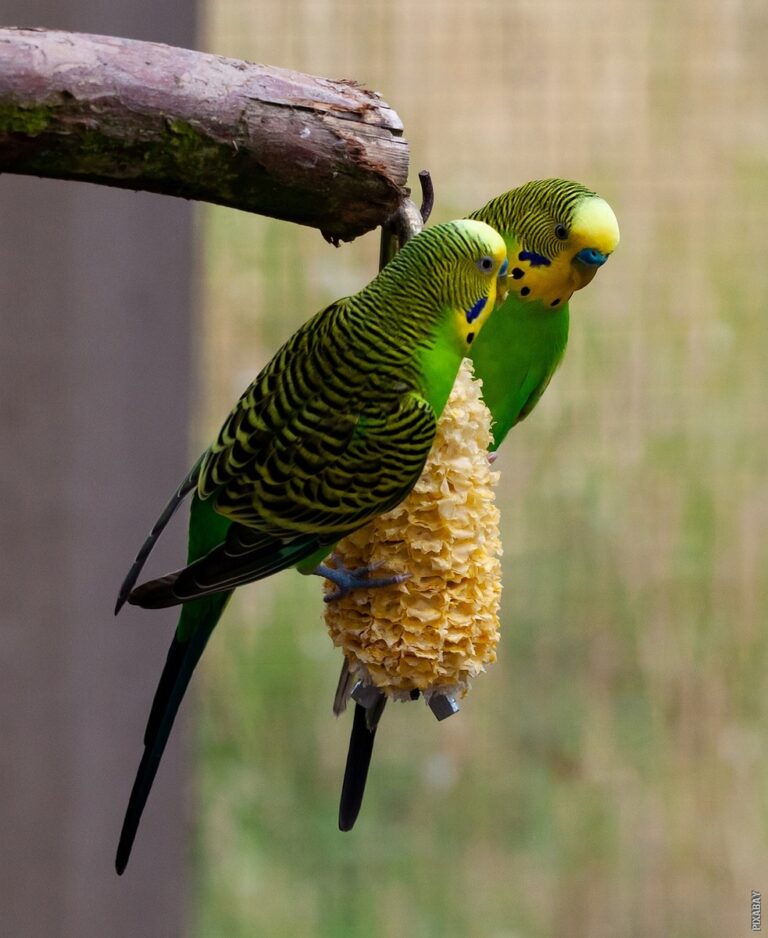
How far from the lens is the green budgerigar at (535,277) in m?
0.79

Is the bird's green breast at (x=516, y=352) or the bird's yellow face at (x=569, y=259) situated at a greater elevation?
the bird's yellow face at (x=569, y=259)

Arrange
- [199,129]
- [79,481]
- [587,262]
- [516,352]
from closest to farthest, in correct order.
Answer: [199,129] < [587,262] < [516,352] < [79,481]

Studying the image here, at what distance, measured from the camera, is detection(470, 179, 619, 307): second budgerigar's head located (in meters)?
0.78

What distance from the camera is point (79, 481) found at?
1.31 meters

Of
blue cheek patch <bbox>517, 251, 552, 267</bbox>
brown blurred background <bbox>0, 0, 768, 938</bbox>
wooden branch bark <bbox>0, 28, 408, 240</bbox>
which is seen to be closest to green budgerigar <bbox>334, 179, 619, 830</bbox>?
blue cheek patch <bbox>517, 251, 552, 267</bbox>

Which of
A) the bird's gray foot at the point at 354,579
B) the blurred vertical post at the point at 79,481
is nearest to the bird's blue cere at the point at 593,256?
the bird's gray foot at the point at 354,579

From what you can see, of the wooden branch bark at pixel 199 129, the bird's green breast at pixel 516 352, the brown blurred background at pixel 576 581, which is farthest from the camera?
the brown blurred background at pixel 576 581

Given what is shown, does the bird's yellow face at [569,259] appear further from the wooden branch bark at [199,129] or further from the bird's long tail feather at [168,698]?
the bird's long tail feather at [168,698]

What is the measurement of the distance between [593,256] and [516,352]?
0.61 ft

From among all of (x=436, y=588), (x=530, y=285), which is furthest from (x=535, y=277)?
(x=436, y=588)

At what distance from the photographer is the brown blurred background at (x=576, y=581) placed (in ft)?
5.22

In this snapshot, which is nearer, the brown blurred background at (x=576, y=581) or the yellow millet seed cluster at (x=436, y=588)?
the yellow millet seed cluster at (x=436, y=588)

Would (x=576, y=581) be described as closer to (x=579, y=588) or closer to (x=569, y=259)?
(x=579, y=588)

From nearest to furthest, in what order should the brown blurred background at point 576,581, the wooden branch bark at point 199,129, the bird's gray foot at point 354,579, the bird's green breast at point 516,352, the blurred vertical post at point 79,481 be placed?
the wooden branch bark at point 199,129 < the bird's gray foot at point 354,579 < the bird's green breast at point 516,352 < the blurred vertical post at point 79,481 < the brown blurred background at point 576,581
